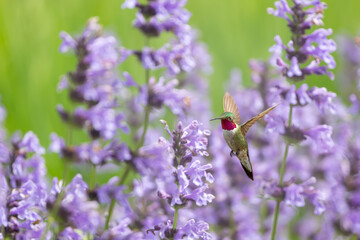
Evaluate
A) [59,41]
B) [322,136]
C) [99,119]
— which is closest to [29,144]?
[99,119]

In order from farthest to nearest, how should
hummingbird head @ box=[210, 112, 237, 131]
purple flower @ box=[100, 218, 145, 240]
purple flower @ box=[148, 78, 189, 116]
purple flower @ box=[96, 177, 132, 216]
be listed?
purple flower @ box=[148, 78, 189, 116], purple flower @ box=[96, 177, 132, 216], hummingbird head @ box=[210, 112, 237, 131], purple flower @ box=[100, 218, 145, 240]

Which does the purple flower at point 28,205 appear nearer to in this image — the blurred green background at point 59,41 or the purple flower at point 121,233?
the purple flower at point 121,233

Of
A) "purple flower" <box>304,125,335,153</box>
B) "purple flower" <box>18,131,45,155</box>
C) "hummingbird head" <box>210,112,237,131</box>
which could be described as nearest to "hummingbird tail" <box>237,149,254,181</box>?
"hummingbird head" <box>210,112,237,131</box>

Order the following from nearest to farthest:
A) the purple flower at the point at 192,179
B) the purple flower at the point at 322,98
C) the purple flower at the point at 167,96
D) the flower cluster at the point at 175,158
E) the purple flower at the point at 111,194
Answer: the purple flower at the point at 192,179 < the flower cluster at the point at 175,158 < the purple flower at the point at 111,194 < the purple flower at the point at 322,98 < the purple flower at the point at 167,96

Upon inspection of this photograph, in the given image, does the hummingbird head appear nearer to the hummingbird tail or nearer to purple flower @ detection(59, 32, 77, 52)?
the hummingbird tail

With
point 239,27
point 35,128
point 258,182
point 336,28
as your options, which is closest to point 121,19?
point 239,27

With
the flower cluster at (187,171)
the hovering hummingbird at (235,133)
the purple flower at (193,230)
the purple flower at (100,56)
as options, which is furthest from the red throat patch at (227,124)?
the purple flower at (100,56)

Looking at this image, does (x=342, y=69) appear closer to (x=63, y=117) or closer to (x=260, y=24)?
(x=260, y=24)

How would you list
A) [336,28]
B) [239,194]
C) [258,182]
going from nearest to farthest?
[258,182] < [239,194] < [336,28]
